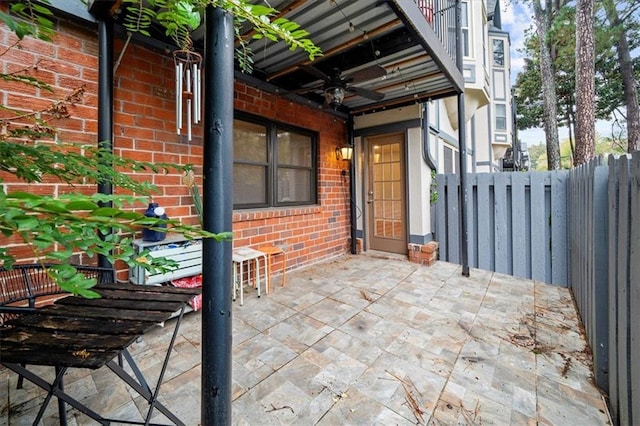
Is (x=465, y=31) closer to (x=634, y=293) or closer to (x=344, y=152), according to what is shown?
(x=344, y=152)

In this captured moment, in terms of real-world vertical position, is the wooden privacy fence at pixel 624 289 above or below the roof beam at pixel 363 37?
below

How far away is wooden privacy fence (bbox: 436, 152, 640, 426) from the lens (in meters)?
1.36

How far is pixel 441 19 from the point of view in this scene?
356 centimetres

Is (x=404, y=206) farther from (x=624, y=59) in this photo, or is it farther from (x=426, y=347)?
(x=624, y=59)

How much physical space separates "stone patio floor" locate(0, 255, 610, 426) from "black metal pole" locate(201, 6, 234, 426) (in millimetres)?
613

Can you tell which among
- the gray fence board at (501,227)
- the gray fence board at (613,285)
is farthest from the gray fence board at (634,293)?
the gray fence board at (501,227)

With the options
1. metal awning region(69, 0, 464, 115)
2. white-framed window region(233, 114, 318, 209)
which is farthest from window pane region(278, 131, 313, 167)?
metal awning region(69, 0, 464, 115)

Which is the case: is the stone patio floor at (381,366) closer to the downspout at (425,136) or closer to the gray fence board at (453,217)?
the gray fence board at (453,217)

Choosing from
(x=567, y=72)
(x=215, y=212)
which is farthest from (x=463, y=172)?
(x=567, y=72)

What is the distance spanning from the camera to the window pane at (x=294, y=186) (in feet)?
13.3

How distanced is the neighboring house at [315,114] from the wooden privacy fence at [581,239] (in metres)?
0.75

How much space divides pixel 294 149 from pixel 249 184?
1021 millimetres

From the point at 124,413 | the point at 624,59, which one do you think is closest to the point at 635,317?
the point at 124,413

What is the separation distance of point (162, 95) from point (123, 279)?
1.75 m
